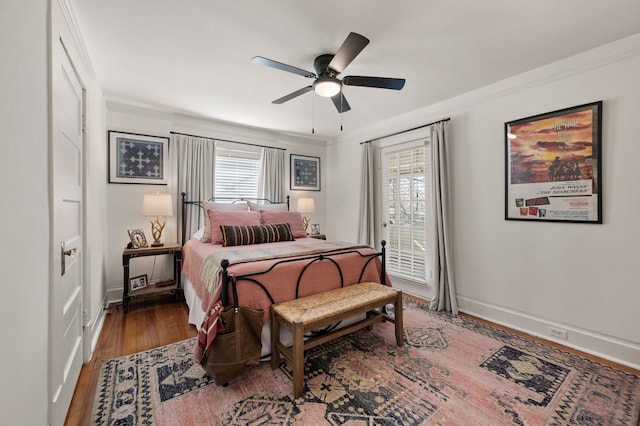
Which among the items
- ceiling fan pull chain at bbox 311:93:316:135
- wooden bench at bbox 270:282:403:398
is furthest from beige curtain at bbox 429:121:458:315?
ceiling fan pull chain at bbox 311:93:316:135

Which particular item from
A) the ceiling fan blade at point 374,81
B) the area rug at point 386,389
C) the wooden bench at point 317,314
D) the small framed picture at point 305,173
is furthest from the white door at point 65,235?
the small framed picture at point 305,173

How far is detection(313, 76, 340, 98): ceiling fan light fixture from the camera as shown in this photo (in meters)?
2.23

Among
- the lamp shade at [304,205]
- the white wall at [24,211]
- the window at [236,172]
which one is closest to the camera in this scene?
the white wall at [24,211]

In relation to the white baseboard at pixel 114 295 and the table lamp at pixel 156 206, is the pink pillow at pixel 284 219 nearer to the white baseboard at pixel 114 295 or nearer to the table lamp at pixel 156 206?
the table lamp at pixel 156 206

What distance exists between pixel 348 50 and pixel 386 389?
2389mm

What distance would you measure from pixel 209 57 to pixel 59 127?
4.43ft

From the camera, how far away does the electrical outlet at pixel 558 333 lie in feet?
8.09

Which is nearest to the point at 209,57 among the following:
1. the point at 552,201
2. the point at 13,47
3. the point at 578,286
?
the point at 13,47

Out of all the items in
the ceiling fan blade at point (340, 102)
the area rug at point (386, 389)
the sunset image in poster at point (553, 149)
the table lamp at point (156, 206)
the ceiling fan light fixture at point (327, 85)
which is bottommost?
the area rug at point (386, 389)

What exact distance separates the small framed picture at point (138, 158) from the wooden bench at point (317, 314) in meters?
2.83

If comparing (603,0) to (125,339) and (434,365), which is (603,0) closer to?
(434,365)

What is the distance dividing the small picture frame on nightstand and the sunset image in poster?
14.7ft

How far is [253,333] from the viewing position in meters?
1.98

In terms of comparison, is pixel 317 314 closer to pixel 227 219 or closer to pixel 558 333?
pixel 227 219
